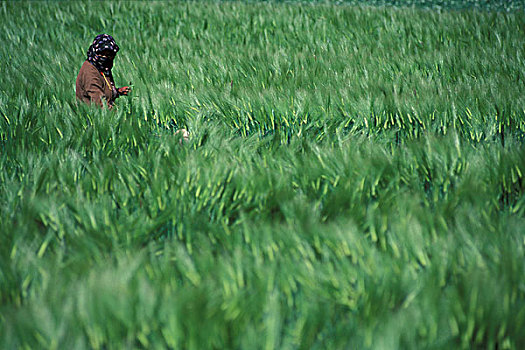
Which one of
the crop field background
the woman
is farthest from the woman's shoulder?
the crop field background

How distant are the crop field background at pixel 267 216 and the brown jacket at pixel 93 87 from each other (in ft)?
0.35

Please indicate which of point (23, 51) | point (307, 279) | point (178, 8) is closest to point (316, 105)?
point (307, 279)

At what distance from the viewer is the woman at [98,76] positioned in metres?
2.29

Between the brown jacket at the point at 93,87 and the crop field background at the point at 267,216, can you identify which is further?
the brown jacket at the point at 93,87

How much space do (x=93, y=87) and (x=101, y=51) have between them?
0.76 ft

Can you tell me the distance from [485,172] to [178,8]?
490 cm

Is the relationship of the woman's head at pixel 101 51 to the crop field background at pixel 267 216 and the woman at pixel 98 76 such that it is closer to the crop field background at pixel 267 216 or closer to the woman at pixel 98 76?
the woman at pixel 98 76

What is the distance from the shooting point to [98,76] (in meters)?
2.31

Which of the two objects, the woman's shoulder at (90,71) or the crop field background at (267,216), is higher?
the woman's shoulder at (90,71)

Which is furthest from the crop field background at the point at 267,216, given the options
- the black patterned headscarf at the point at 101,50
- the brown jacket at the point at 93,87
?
the black patterned headscarf at the point at 101,50

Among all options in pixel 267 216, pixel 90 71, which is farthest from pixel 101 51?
pixel 267 216

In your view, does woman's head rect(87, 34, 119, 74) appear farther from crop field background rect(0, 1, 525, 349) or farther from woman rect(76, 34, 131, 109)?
crop field background rect(0, 1, 525, 349)

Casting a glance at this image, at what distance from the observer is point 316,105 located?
208cm

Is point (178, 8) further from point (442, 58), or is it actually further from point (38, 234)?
point (38, 234)
